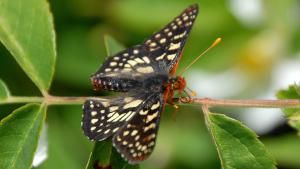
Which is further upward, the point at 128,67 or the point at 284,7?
the point at 284,7

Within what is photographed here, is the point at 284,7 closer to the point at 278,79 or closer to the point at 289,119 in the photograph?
the point at 278,79

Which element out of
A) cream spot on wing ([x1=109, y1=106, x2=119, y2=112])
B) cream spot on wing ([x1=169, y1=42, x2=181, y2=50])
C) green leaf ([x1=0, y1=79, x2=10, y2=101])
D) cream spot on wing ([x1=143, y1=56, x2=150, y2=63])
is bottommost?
cream spot on wing ([x1=109, y1=106, x2=119, y2=112])

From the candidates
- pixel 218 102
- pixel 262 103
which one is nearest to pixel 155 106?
pixel 218 102

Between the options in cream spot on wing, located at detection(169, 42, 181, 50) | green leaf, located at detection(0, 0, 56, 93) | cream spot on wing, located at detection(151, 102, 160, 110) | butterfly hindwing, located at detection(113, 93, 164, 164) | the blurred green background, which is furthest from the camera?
the blurred green background

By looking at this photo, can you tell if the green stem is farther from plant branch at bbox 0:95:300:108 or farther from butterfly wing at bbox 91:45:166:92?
butterfly wing at bbox 91:45:166:92

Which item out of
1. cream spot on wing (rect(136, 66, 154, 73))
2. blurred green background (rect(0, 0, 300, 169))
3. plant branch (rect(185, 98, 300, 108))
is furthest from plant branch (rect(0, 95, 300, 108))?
blurred green background (rect(0, 0, 300, 169))

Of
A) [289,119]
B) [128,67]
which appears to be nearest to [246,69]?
[128,67]
